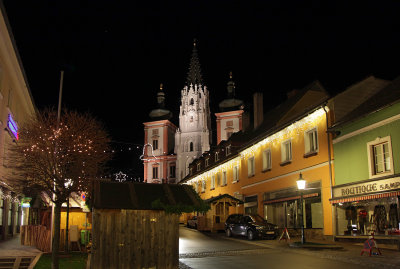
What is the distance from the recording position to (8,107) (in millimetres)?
26047

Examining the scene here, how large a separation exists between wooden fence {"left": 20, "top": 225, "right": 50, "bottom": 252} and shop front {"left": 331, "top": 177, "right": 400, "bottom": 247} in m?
13.7

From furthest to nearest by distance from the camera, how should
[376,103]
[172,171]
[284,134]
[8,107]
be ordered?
1. [172,171]
2. [284,134]
3. [8,107]
4. [376,103]

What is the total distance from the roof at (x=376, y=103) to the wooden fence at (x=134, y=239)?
1128 cm

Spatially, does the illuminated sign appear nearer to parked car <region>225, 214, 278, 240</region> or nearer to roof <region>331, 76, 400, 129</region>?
parked car <region>225, 214, 278, 240</region>

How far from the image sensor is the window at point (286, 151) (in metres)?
26.2

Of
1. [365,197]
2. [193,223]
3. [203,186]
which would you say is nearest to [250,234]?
[365,197]

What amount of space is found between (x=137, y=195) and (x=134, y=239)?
3.56 feet

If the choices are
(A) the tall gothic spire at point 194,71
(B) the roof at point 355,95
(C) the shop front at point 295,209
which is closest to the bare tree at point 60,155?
(C) the shop front at point 295,209

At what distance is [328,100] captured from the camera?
843 inches

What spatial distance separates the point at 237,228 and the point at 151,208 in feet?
54.6

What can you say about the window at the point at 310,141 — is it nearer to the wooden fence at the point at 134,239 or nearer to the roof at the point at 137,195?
the roof at the point at 137,195

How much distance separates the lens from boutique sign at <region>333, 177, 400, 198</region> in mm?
16847

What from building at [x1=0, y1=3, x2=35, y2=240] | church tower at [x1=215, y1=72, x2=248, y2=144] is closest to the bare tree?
building at [x1=0, y1=3, x2=35, y2=240]

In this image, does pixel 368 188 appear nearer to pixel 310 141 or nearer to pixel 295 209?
pixel 310 141
